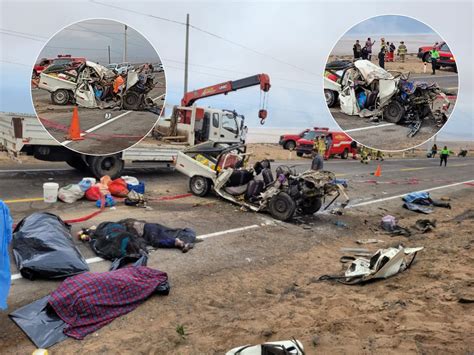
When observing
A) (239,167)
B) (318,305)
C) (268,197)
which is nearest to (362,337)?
(318,305)

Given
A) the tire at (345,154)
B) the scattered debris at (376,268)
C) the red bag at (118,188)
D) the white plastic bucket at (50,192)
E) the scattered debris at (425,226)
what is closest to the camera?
the scattered debris at (376,268)

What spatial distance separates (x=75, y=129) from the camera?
6020 millimetres

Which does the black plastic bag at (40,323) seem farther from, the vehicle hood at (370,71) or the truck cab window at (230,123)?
the truck cab window at (230,123)

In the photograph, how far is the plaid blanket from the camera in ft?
16.9

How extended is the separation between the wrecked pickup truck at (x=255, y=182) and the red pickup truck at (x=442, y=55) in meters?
7.12

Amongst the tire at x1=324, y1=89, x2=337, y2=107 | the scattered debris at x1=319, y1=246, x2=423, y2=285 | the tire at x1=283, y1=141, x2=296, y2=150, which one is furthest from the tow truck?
the tire at x1=283, y1=141, x2=296, y2=150

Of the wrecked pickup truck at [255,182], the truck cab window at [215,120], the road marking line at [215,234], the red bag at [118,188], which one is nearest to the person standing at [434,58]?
the road marking line at [215,234]

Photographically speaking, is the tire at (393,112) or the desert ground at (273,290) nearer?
the tire at (393,112)

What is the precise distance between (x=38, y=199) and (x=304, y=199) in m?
6.29

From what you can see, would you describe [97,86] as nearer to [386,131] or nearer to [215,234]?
[386,131]

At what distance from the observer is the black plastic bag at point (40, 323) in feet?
15.9

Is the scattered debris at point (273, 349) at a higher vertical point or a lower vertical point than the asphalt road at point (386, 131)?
lower

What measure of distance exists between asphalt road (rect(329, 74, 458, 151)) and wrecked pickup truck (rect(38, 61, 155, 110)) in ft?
9.18

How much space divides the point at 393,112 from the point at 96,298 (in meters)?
3.96
